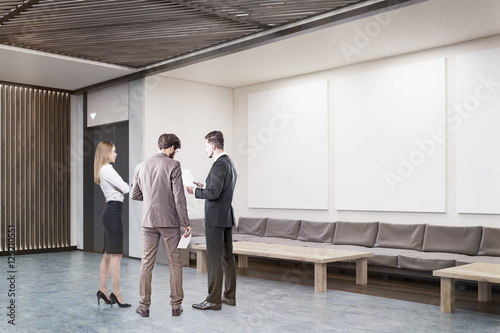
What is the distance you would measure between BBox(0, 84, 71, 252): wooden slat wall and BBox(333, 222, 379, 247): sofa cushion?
5.99 m

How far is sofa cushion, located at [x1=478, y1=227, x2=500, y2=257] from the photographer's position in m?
6.60

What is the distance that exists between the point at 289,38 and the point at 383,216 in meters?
3.09

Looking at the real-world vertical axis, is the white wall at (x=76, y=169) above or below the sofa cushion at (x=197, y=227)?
above

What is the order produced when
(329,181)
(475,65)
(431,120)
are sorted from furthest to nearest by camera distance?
(329,181), (431,120), (475,65)

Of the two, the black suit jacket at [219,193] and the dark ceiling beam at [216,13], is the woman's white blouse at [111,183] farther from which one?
the dark ceiling beam at [216,13]

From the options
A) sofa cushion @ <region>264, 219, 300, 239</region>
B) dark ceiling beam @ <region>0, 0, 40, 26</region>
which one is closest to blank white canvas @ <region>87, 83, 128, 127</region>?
dark ceiling beam @ <region>0, 0, 40, 26</region>

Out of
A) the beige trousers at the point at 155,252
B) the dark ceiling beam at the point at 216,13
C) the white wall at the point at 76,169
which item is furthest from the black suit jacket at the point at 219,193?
the white wall at the point at 76,169

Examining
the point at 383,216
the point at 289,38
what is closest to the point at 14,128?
the point at 289,38

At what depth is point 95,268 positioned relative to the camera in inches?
330

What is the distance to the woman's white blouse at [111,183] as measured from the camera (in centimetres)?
523

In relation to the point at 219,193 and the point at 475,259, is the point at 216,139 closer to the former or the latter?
the point at 219,193

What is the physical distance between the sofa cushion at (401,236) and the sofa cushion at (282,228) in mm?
1625

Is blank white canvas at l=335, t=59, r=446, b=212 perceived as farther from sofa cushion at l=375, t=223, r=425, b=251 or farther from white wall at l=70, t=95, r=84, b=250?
white wall at l=70, t=95, r=84, b=250

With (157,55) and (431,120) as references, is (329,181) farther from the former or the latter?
(157,55)
